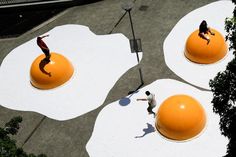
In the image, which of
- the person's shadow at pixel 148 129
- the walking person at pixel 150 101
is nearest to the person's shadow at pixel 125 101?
the walking person at pixel 150 101

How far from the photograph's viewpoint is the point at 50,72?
21906 millimetres

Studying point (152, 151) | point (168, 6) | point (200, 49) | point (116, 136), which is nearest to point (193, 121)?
point (152, 151)

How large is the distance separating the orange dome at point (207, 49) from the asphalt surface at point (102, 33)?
157 centimetres

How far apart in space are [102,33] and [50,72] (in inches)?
192

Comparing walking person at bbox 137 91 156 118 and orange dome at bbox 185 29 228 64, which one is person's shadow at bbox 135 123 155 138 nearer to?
walking person at bbox 137 91 156 118

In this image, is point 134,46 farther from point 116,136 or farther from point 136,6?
point 136,6

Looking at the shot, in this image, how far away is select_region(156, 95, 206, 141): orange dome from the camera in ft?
57.2

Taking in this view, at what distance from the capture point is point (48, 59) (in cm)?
2205

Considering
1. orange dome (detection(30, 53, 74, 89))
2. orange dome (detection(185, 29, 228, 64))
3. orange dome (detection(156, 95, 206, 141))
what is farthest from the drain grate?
orange dome (detection(156, 95, 206, 141))

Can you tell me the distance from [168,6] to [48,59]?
8536 mm

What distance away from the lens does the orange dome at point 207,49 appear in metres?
20.9

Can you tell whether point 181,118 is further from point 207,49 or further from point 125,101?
point 207,49

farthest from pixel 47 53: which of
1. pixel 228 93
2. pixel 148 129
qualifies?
pixel 228 93

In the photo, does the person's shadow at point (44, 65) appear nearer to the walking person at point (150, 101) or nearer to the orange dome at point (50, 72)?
the orange dome at point (50, 72)
